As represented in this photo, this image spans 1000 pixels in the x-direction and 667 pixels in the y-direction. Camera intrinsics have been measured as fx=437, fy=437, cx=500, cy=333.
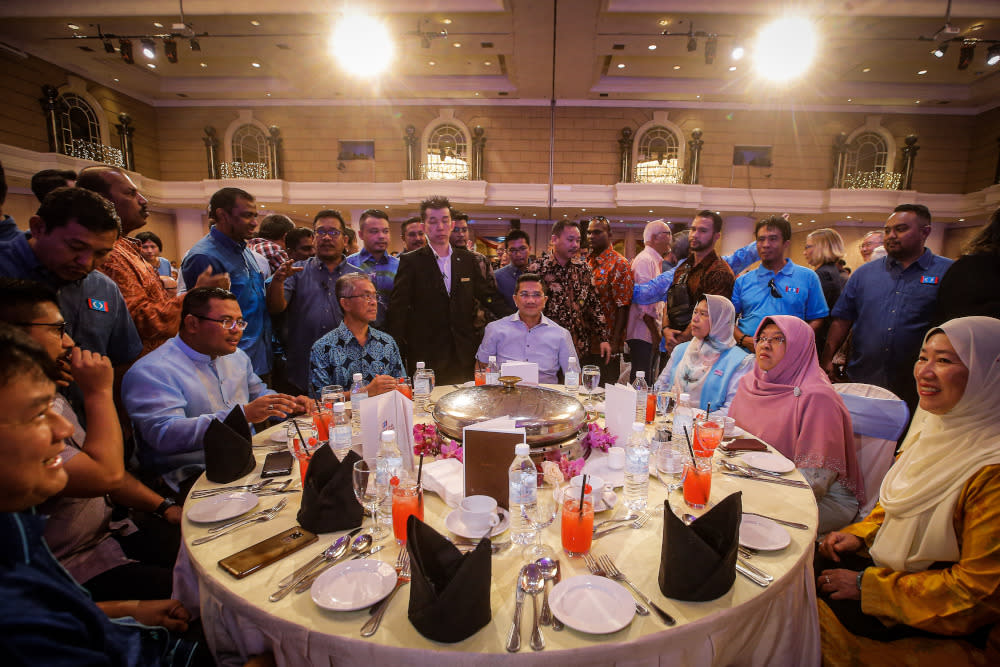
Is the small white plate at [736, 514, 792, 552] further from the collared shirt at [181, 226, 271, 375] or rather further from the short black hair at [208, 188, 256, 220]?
the short black hair at [208, 188, 256, 220]

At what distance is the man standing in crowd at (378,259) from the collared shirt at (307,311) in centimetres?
35

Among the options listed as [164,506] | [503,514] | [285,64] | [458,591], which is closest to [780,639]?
[503,514]

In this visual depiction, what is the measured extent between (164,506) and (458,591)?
1.51 meters

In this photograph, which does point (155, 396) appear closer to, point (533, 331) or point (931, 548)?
point (533, 331)

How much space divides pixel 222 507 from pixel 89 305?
1497 mm

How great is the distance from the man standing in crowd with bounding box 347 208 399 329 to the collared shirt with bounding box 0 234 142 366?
5.27ft

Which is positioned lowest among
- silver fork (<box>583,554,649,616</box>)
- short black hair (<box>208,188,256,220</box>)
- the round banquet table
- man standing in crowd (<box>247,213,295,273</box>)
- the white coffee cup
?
the round banquet table

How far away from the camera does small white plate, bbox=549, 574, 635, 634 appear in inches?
34.9

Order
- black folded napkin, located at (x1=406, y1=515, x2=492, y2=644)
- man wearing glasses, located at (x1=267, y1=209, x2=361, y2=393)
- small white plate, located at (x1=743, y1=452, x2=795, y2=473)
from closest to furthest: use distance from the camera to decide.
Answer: black folded napkin, located at (x1=406, y1=515, x2=492, y2=644)
small white plate, located at (x1=743, y1=452, x2=795, y2=473)
man wearing glasses, located at (x1=267, y1=209, x2=361, y2=393)

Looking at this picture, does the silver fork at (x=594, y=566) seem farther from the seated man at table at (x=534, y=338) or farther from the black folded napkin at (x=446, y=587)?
the seated man at table at (x=534, y=338)

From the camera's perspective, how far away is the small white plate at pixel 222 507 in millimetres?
1279

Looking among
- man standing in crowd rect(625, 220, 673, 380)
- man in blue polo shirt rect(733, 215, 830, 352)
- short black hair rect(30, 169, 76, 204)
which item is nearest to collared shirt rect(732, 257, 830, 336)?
man in blue polo shirt rect(733, 215, 830, 352)

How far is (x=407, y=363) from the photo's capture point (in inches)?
139

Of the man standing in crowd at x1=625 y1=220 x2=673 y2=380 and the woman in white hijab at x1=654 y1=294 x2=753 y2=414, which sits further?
the man standing in crowd at x1=625 y1=220 x2=673 y2=380
